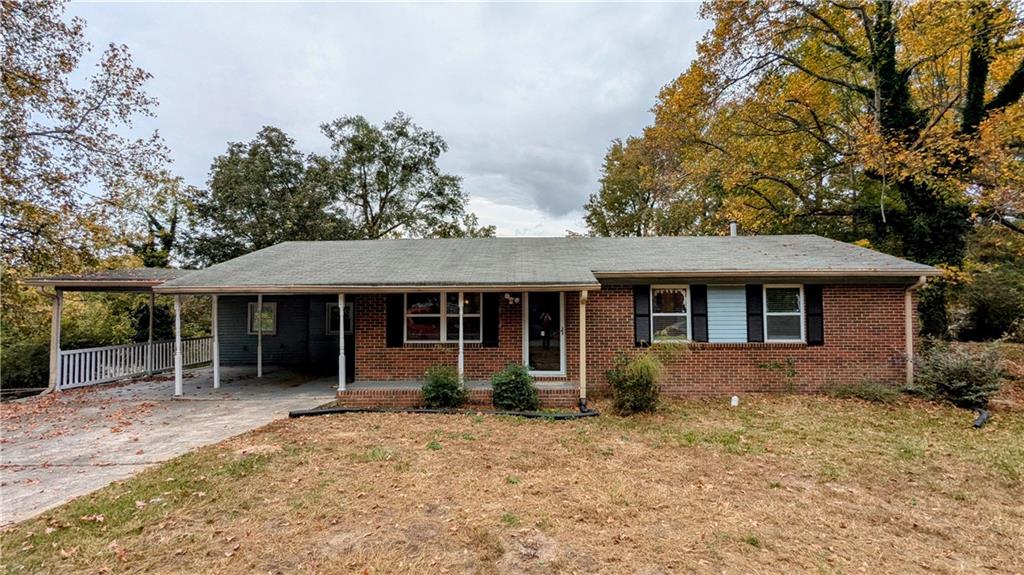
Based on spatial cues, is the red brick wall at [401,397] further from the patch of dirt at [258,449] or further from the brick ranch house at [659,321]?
the patch of dirt at [258,449]

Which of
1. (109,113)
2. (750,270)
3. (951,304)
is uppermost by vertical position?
(109,113)

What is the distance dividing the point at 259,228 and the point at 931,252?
84.4 ft

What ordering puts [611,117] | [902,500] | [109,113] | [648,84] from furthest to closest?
1. [611,117]
2. [648,84]
3. [109,113]
4. [902,500]

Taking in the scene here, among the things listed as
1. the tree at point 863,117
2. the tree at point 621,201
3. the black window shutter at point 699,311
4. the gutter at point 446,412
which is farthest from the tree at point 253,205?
the black window shutter at point 699,311

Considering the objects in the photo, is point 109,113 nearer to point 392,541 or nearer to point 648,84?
point 392,541

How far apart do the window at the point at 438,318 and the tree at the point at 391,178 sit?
1553cm

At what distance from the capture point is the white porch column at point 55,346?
9703 millimetres

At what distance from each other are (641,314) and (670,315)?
65 cm

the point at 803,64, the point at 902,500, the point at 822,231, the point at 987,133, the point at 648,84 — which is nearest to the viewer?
the point at 902,500

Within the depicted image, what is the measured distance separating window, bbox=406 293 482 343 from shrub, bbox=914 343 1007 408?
30.3 feet

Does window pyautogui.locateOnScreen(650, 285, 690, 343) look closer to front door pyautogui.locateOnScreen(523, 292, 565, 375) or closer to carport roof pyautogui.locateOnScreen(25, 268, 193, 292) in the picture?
front door pyautogui.locateOnScreen(523, 292, 565, 375)

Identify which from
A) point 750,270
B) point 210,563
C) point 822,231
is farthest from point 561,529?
point 822,231

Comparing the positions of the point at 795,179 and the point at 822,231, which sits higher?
the point at 795,179

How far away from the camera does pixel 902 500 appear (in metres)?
4.20
